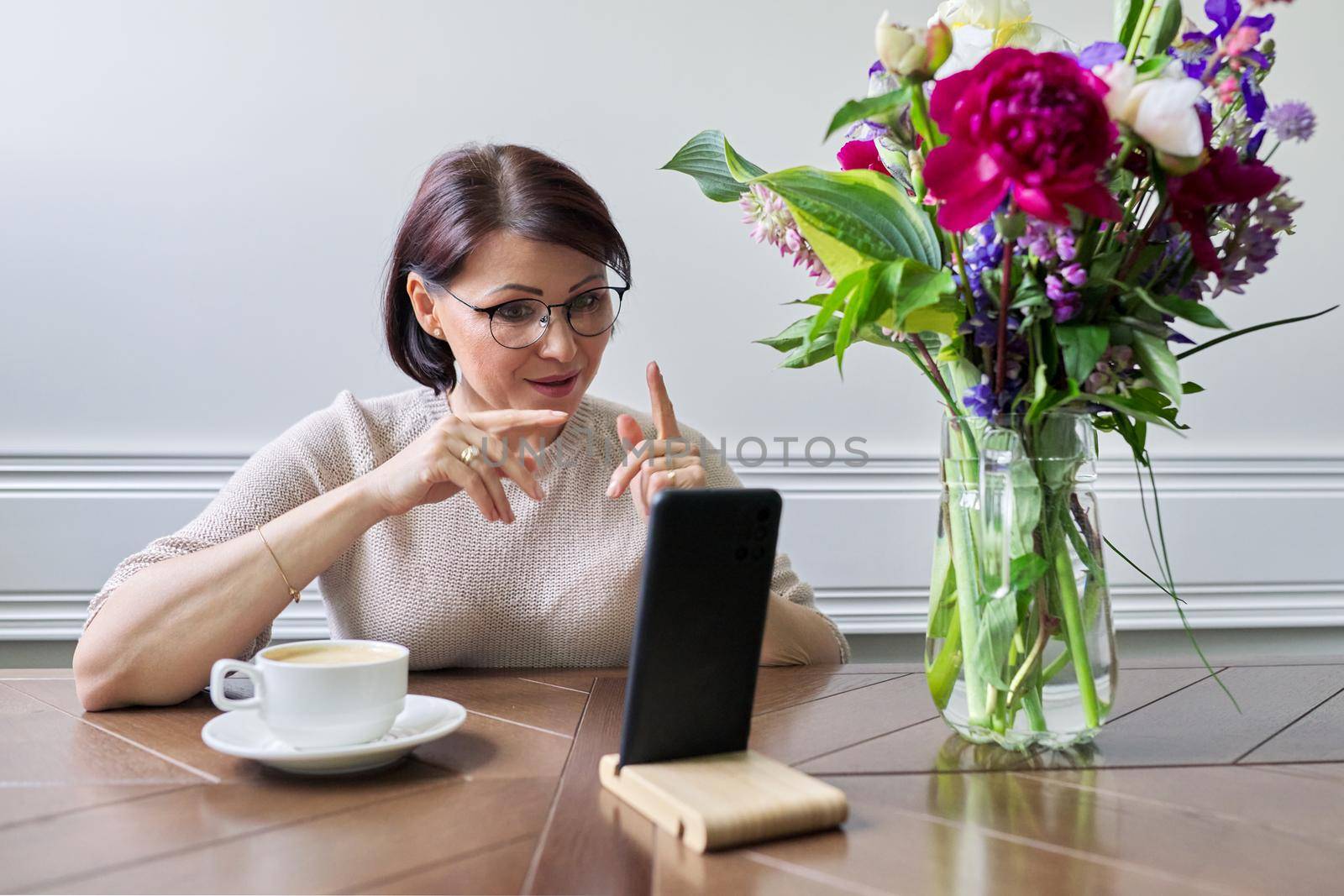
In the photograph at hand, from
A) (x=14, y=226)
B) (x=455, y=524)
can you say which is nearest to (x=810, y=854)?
(x=455, y=524)

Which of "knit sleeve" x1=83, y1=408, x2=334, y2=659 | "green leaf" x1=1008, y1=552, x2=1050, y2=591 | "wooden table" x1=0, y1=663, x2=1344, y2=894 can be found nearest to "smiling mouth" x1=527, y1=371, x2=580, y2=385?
"knit sleeve" x1=83, y1=408, x2=334, y2=659

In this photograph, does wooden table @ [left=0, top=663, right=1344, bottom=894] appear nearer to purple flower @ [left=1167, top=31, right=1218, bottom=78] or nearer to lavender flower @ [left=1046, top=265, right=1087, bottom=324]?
lavender flower @ [left=1046, top=265, right=1087, bottom=324]

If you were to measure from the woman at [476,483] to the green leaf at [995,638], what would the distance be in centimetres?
45

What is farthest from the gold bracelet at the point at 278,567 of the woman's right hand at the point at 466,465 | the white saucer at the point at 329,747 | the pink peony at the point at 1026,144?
the pink peony at the point at 1026,144

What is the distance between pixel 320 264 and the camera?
194cm

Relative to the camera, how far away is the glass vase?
0.74 m

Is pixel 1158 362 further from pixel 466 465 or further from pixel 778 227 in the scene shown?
pixel 466 465

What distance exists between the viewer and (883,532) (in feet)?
6.75

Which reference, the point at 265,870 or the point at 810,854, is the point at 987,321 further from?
the point at 265,870

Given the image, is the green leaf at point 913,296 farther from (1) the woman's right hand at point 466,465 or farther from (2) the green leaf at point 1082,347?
(1) the woman's right hand at point 466,465

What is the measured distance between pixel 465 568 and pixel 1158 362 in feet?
3.06

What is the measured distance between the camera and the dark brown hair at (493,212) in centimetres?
134

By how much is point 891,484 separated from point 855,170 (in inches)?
54.9

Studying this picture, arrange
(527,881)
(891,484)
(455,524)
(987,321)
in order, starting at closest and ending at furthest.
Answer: (527,881)
(987,321)
(455,524)
(891,484)
